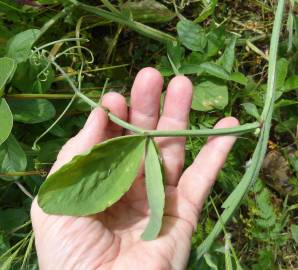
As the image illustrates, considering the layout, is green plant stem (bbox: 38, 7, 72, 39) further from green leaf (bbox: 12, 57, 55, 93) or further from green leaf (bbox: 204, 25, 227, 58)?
green leaf (bbox: 204, 25, 227, 58)

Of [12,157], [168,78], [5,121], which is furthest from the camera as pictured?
[168,78]

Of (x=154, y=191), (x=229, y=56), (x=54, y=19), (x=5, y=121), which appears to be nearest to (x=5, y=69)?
(x=5, y=121)

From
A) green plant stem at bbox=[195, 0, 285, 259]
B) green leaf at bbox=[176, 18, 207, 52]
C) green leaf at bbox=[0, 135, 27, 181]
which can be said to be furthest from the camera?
green leaf at bbox=[176, 18, 207, 52]

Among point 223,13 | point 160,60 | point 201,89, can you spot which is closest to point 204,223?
point 201,89

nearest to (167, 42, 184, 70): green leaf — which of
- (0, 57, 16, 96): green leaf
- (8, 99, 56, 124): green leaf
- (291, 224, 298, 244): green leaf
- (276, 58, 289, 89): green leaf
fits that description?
(276, 58, 289, 89): green leaf

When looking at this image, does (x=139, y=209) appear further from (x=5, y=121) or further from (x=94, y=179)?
(x=5, y=121)

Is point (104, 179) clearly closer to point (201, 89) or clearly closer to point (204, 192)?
point (204, 192)
